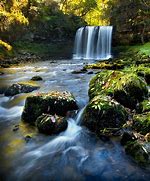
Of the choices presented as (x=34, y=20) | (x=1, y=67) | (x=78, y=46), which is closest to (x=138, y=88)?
(x=1, y=67)

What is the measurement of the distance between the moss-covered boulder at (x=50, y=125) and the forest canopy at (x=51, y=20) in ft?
64.4

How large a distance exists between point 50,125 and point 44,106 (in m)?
0.98

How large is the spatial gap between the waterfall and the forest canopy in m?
1.48

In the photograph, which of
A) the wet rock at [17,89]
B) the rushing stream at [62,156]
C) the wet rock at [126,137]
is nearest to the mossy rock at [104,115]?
the rushing stream at [62,156]

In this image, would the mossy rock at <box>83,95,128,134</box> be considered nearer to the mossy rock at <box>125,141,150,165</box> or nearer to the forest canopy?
the mossy rock at <box>125,141,150,165</box>

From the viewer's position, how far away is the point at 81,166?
5.72 metres

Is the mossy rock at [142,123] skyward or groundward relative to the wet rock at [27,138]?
skyward

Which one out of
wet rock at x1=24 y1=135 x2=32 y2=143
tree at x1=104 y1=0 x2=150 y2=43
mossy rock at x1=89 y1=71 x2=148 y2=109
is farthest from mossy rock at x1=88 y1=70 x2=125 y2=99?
tree at x1=104 y1=0 x2=150 y2=43

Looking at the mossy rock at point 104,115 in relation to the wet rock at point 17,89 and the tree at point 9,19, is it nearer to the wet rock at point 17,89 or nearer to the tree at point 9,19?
the wet rock at point 17,89

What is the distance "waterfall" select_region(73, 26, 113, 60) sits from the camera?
29656mm

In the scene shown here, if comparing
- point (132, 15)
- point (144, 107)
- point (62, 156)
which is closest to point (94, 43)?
point (132, 15)

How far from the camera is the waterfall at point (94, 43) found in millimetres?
29656

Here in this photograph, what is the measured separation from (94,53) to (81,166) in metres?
24.8

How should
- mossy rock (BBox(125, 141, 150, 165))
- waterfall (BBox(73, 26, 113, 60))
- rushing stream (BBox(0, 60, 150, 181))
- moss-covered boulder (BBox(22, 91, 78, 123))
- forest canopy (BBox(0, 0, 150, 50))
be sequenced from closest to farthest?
rushing stream (BBox(0, 60, 150, 181)) < mossy rock (BBox(125, 141, 150, 165)) < moss-covered boulder (BBox(22, 91, 78, 123)) < forest canopy (BBox(0, 0, 150, 50)) < waterfall (BBox(73, 26, 113, 60))
